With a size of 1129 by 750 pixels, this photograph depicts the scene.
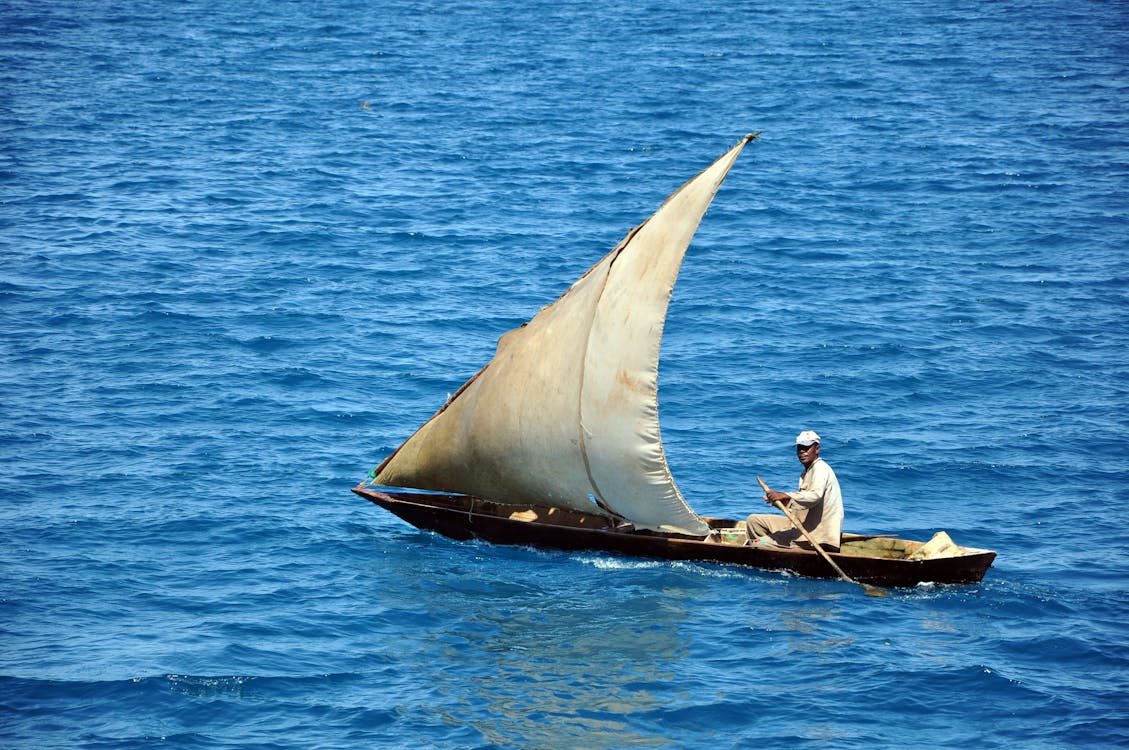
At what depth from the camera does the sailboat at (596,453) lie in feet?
64.5

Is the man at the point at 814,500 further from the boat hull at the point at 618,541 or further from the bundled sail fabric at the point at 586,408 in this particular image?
the bundled sail fabric at the point at 586,408

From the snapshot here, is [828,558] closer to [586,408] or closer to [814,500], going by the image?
[814,500]

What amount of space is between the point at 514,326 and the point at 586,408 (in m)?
11.8

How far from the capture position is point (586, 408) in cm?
2033

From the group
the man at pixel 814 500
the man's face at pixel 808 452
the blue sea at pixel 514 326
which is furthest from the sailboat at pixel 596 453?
the man's face at pixel 808 452

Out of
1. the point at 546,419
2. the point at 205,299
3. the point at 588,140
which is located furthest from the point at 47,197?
the point at 546,419

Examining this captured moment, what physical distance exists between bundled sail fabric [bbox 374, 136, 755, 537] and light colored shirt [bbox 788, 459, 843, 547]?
161 cm

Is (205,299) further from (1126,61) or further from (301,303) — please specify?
(1126,61)

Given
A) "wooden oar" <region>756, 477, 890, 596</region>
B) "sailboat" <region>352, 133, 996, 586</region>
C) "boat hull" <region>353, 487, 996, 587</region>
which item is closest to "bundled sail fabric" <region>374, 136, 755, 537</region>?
"sailboat" <region>352, 133, 996, 586</region>

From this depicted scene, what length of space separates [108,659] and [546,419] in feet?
23.4

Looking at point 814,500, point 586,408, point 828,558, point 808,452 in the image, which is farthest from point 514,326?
point 828,558

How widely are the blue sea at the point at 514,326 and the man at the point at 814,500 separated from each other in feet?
2.71

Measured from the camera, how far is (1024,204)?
39656 mm

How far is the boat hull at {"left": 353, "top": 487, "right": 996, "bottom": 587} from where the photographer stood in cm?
1948
